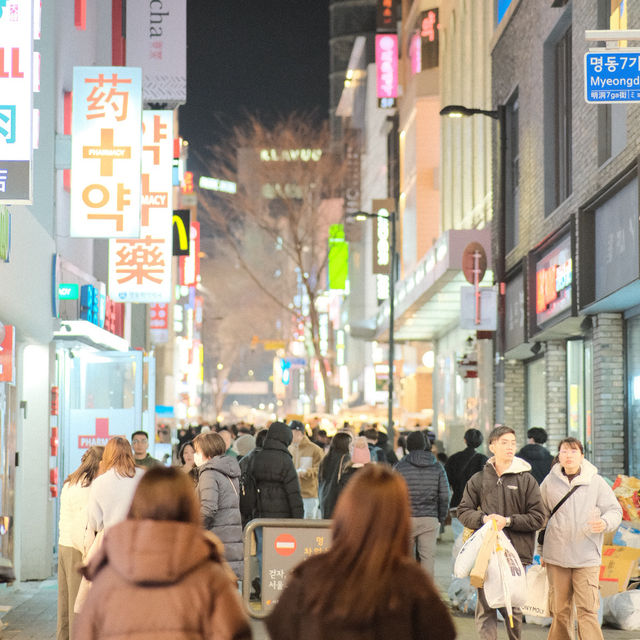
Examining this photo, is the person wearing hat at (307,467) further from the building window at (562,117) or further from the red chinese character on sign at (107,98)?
the building window at (562,117)

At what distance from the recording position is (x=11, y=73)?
10.5 meters

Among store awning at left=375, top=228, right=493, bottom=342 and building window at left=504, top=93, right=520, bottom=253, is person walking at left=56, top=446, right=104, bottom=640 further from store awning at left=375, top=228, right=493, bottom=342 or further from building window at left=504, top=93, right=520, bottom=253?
store awning at left=375, top=228, right=493, bottom=342

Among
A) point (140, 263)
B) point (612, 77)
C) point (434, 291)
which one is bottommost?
point (140, 263)

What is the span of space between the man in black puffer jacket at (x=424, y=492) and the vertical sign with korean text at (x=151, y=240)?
910cm

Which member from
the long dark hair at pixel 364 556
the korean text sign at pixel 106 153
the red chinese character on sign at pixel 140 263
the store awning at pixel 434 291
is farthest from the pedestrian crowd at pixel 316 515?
the store awning at pixel 434 291

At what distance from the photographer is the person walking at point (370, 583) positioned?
4242 mm

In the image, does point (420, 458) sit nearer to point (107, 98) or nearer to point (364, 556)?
point (107, 98)

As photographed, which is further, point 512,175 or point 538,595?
point 512,175

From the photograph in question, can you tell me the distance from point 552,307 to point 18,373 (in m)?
Answer: 8.52

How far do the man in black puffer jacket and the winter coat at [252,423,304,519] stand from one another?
4.92ft

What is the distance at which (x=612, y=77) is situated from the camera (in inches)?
415

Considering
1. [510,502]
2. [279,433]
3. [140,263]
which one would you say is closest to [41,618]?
[279,433]

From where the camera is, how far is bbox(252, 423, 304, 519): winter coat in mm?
13148

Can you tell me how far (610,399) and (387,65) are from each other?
3714 cm
